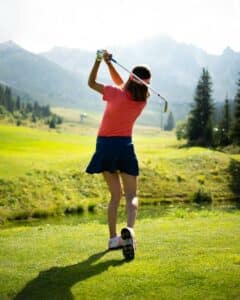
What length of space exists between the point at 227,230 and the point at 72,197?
3184 cm

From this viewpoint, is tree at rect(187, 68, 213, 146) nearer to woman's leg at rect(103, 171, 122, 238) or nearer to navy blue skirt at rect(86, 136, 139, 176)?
woman's leg at rect(103, 171, 122, 238)

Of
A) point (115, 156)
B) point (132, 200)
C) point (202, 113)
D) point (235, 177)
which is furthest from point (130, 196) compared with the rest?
point (202, 113)

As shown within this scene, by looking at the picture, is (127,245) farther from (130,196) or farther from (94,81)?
(94,81)

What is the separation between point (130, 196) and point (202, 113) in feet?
311

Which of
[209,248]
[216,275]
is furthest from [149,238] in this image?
[216,275]

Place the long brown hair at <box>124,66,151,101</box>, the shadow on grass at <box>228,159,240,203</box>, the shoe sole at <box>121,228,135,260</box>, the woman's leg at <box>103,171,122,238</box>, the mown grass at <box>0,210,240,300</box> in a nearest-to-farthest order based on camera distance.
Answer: the mown grass at <box>0,210,240,300</box>, the shoe sole at <box>121,228,135,260</box>, the long brown hair at <box>124,66,151,101</box>, the woman's leg at <box>103,171,122,238</box>, the shadow on grass at <box>228,159,240,203</box>

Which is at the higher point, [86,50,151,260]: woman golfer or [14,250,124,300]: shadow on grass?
[86,50,151,260]: woman golfer

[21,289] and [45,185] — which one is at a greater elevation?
[21,289]

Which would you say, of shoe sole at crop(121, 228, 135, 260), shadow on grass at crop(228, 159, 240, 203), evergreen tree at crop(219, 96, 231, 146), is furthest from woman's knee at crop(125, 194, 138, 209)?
evergreen tree at crop(219, 96, 231, 146)

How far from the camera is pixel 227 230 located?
1239 cm

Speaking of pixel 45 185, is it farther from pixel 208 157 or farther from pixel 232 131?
pixel 232 131

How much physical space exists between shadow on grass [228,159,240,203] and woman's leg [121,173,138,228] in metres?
39.8

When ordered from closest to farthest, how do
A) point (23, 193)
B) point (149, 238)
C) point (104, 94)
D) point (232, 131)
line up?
1. point (104, 94)
2. point (149, 238)
3. point (23, 193)
4. point (232, 131)

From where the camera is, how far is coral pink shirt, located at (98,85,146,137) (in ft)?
30.7
